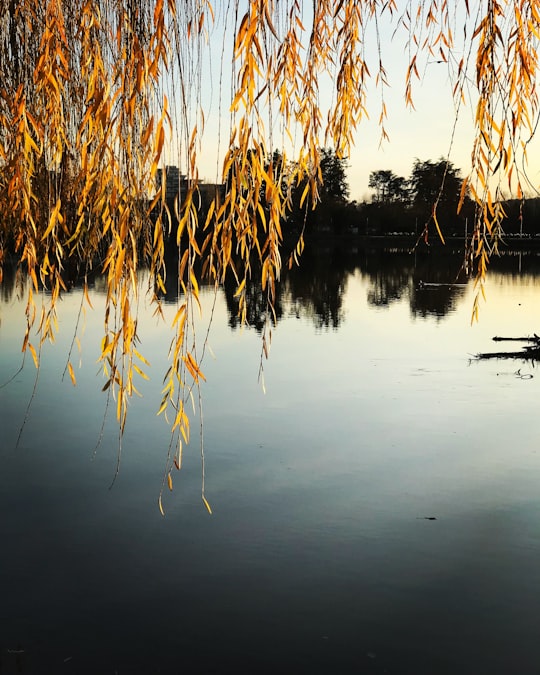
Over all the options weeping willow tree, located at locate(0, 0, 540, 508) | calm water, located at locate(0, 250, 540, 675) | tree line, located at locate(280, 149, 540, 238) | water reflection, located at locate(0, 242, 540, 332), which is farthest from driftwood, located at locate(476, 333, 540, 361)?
tree line, located at locate(280, 149, 540, 238)

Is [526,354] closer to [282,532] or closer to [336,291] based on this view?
[282,532]

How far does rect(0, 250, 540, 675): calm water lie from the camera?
13.7 feet

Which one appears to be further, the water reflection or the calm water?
the water reflection

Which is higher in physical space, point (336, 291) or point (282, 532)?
point (336, 291)

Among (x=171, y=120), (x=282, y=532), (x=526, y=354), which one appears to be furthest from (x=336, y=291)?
(x=171, y=120)

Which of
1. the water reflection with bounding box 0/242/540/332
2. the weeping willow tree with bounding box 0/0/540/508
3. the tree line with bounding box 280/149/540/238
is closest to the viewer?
the weeping willow tree with bounding box 0/0/540/508

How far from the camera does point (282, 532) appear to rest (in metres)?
5.59

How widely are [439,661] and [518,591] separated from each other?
0.91 metres

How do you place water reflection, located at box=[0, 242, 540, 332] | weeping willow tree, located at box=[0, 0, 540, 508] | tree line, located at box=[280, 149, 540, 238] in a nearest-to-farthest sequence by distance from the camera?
weeping willow tree, located at box=[0, 0, 540, 508]
water reflection, located at box=[0, 242, 540, 332]
tree line, located at box=[280, 149, 540, 238]

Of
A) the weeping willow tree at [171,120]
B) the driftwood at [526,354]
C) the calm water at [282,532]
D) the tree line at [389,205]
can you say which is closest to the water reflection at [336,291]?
the driftwood at [526,354]

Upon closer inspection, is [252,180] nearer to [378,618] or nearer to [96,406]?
[378,618]

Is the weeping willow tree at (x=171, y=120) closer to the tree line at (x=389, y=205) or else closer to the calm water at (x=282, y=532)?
the calm water at (x=282, y=532)

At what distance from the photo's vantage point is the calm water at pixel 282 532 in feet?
13.7

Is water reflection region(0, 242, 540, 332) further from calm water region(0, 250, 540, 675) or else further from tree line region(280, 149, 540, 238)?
tree line region(280, 149, 540, 238)
